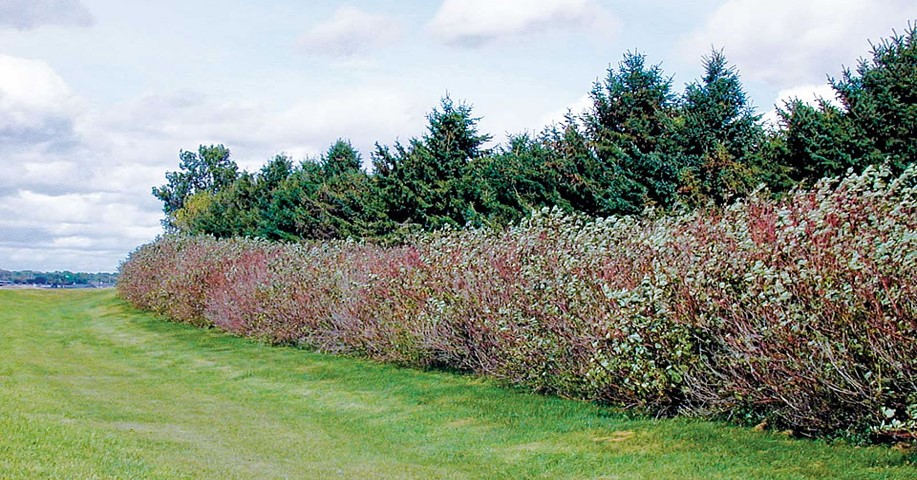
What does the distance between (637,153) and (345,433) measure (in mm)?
15005

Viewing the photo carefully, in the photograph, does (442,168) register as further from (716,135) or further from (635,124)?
(716,135)

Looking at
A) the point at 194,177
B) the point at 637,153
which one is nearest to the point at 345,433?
the point at 637,153

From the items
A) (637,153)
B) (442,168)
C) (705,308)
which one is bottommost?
(705,308)

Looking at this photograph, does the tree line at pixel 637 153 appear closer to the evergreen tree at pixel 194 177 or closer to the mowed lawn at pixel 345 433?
the mowed lawn at pixel 345 433

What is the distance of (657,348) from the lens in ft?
29.5

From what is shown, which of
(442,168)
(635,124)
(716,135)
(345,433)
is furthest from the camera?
(442,168)

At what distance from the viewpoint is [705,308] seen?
27.8 ft

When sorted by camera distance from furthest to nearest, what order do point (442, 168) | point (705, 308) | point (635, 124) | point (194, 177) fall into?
point (194, 177) < point (442, 168) < point (635, 124) < point (705, 308)

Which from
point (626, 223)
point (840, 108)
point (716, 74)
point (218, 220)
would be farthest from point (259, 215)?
point (626, 223)

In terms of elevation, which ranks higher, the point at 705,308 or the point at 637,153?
the point at 637,153

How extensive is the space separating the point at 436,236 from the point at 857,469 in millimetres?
8573

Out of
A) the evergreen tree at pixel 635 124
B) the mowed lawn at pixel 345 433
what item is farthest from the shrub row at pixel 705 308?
the evergreen tree at pixel 635 124

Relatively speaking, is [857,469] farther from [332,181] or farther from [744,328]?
[332,181]

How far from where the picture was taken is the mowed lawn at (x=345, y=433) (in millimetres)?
7508
